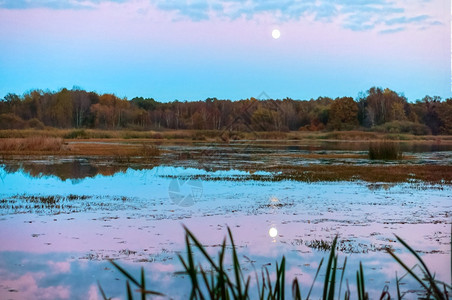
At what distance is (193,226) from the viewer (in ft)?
33.3

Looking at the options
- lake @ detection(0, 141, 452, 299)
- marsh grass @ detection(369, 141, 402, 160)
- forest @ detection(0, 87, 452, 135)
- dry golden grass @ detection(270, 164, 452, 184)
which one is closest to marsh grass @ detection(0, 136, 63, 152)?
lake @ detection(0, 141, 452, 299)

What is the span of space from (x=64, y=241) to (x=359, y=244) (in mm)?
4425

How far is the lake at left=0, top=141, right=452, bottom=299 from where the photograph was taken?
6.95m

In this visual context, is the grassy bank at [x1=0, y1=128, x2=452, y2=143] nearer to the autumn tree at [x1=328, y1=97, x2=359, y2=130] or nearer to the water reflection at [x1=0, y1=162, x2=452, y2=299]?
the autumn tree at [x1=328, y1=97, x2=359, y2=130]

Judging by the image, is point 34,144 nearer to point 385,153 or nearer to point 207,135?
point 385,153

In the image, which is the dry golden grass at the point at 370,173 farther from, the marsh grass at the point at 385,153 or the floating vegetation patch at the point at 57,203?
the floating vegetation patch at the point at 57,203

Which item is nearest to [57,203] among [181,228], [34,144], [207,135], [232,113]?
[181,228]

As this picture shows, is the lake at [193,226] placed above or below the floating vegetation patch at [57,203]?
below

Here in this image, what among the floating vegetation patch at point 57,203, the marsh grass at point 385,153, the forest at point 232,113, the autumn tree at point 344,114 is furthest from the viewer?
the autumn tree at point 344,114

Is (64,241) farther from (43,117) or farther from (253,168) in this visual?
(43,117)

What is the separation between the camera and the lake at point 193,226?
6953mm

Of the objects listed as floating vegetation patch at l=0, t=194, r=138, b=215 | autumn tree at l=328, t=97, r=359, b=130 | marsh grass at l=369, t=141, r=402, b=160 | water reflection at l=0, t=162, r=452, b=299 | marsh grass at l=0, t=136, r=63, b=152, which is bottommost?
water reflection at l=0, t=162, r=452, b=299

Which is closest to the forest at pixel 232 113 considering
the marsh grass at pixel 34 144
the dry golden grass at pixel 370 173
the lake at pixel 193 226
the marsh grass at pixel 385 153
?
the marsh grass at pixel 34 144

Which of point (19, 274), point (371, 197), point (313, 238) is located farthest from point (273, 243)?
point (371, 197)
